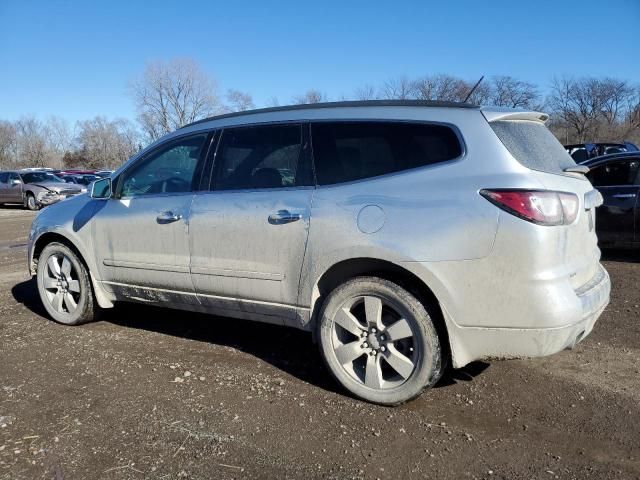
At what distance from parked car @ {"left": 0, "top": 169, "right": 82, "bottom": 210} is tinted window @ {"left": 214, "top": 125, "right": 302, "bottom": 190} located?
68.2 ft

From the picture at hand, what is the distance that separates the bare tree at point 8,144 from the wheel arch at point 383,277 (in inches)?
3586

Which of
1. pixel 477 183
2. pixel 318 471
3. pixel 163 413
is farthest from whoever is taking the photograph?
pixel 163 413

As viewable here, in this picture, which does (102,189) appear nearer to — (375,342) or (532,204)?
(375,342)

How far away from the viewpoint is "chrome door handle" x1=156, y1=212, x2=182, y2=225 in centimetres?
409

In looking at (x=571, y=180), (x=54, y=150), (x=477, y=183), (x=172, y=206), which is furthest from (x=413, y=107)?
(x=54, y=150)

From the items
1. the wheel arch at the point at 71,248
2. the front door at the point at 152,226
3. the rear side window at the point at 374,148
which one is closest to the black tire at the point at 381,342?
the rear side window at the point at 374,148

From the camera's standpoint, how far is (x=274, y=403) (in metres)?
3.42

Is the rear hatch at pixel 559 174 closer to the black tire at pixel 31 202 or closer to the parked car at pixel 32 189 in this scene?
the parked car at pixel 32 189

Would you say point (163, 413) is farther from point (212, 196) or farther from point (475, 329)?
point (475, 329)

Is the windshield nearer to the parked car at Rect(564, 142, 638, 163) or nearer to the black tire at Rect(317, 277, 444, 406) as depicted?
the parked car at Rect(564, 142, 638, 163)

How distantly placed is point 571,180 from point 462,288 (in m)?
1.00

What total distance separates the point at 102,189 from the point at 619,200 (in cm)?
645

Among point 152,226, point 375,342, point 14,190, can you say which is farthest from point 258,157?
point 14,190

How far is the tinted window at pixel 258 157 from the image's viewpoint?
12.3ft
